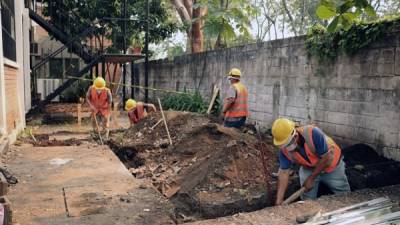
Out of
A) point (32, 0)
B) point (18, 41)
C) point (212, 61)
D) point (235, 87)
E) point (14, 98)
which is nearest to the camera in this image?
point (235, 87)

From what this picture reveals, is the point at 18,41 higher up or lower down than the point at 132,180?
higher up

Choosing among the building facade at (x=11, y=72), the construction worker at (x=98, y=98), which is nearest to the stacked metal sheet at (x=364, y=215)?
the building facade at (x=11, y=72)

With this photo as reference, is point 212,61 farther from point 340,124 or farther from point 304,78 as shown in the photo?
point 340,124

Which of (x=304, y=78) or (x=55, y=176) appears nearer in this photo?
(x=55, y=176)

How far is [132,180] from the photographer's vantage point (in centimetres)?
555

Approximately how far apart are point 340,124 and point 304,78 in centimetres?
142

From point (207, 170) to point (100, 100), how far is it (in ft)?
17.1

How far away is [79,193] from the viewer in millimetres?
4945

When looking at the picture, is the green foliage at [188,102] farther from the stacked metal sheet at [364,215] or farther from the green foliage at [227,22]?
the stacked metal sheet at [364,215]

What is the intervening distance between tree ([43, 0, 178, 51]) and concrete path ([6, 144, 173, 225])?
28.2 feet

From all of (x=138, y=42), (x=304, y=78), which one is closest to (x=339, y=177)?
(x=304, y=78)

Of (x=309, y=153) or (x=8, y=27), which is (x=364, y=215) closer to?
(x=309, y=153)

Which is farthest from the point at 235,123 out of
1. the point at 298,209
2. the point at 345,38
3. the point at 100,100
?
the point at 298,209

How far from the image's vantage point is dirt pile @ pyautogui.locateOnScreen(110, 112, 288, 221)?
488 centimetres
